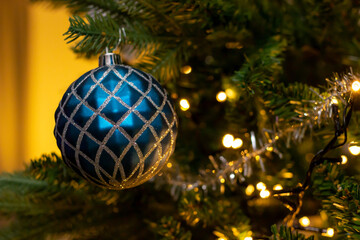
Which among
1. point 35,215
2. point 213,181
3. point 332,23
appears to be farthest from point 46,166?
point 332,23

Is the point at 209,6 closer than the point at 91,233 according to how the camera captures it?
Yes

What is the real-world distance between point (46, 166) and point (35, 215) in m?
0.12

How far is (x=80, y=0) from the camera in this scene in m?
0.43

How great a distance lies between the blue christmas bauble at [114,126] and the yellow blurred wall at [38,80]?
0.92 m

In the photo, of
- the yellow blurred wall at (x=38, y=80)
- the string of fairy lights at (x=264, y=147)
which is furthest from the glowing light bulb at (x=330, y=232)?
the yellow blurred wall at (x=38, y=80)

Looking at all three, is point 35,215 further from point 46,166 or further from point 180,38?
point 180,38

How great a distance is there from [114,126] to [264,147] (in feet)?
0.68

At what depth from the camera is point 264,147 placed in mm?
405

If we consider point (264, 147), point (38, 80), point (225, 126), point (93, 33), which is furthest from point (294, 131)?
point (38, 80)

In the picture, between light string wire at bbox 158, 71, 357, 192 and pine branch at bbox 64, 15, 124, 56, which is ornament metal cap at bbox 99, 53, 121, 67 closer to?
pine branch at bbox 64, 15, 124, 56

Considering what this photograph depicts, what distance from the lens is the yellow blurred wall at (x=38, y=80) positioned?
3.84 ft

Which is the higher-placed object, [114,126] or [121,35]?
[121,35]

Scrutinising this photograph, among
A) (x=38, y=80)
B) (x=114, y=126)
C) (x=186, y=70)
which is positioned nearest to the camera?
(x=114, y=126)

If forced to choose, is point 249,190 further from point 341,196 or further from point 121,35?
point 121,35
